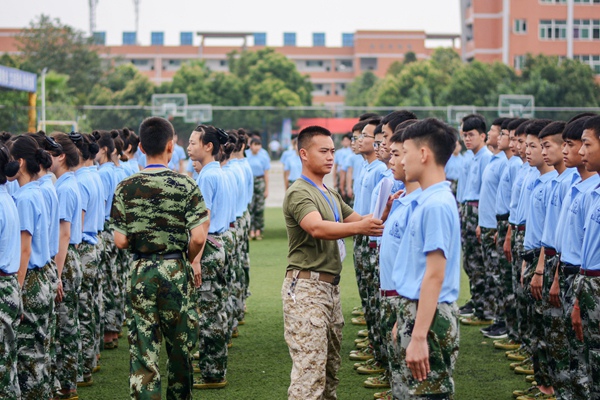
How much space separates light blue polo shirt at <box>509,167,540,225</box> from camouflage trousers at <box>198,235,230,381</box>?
265 cm

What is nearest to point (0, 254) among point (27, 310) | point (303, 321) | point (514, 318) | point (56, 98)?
point (27, 310)

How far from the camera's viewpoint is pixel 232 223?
27.7 ft

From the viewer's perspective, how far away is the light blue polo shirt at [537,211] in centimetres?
677

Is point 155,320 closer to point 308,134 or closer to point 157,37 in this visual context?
point 308,134

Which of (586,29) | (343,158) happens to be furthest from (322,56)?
(343,158)

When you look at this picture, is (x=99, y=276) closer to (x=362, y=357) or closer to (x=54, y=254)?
(x=54, y=254)

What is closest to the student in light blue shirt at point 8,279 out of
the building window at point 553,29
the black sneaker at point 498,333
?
the black sneaker at point 498,333

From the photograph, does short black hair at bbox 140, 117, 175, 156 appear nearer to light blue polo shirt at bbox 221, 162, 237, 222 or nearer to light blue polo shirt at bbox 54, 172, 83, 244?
light blue polo shirt at bbox 54, 172, 83, 244

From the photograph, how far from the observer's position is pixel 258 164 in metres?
17.3

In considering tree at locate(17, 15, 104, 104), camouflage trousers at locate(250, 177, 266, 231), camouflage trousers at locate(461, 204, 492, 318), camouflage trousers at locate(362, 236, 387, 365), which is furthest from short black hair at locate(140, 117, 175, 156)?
tree at locate(17, 15, 104, 104)

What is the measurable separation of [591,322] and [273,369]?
3.53 metres

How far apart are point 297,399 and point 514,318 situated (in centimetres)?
417

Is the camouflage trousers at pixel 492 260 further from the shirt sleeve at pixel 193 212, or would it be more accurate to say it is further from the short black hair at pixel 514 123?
the shirt sleeve at pixel 193 212

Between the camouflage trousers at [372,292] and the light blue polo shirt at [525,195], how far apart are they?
53.1 inches
